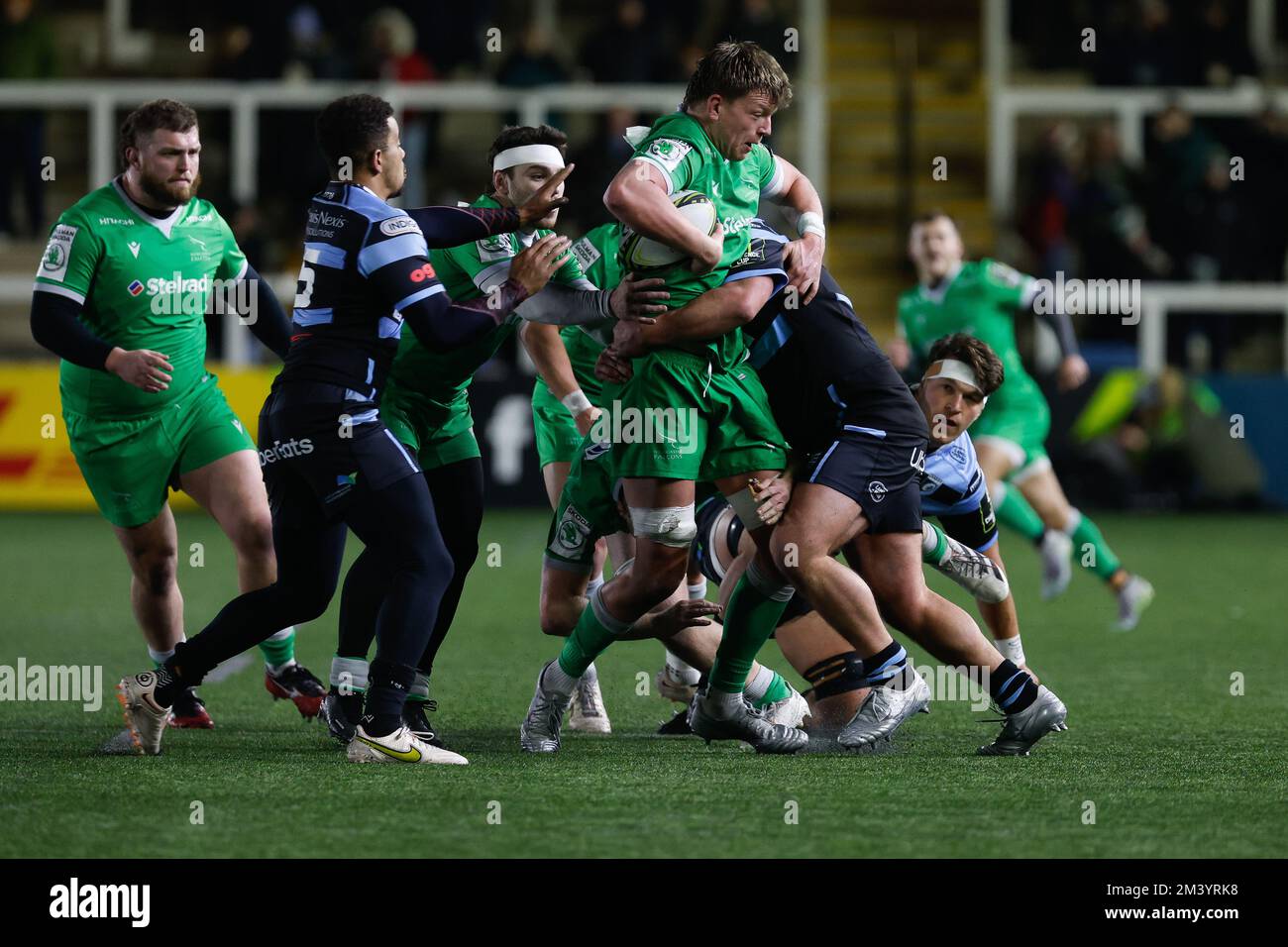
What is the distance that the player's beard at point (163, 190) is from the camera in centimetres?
681

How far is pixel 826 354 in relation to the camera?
248 inches

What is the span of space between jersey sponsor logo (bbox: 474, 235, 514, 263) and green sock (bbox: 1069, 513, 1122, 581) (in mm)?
4895

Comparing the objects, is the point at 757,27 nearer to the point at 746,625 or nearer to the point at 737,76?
the point at 737,76

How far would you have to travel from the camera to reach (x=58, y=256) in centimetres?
665

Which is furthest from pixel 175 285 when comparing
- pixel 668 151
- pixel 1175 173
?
pixel 1175 173

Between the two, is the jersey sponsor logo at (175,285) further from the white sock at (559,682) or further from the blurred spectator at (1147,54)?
the blurred spectator at (1147,54)

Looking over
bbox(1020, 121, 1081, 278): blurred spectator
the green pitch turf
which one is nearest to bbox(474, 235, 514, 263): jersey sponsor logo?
the green pitch turf

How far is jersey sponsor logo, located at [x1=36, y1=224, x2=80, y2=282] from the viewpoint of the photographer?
6.64m

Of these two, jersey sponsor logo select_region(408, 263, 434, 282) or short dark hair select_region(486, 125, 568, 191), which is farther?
short dark hair select_region(486, 125, 568, 191)

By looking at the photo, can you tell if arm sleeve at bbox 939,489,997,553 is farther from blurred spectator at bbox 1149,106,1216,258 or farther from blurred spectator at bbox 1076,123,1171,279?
blurred spectator at bbox 1149,106,1216,258

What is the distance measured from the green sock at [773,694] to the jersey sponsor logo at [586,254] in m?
1.54

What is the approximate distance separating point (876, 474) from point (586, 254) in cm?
130
